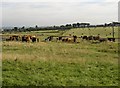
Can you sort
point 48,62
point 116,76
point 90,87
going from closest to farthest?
point 90,87 < point 116,76 < point 48,62

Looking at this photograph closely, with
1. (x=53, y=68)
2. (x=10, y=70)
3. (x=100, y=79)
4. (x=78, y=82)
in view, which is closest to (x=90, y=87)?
(x=78, y=82)

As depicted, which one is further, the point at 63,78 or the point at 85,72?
the point at 85,72

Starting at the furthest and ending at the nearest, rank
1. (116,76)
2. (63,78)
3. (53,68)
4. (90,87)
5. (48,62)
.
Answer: (48,62)
(53,68)
(116,76)
(63,78)
(90,87)

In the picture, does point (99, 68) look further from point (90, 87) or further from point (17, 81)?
point (17, 81)

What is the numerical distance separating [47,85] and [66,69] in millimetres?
3624

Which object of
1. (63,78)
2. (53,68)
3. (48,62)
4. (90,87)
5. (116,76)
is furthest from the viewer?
(48,62)

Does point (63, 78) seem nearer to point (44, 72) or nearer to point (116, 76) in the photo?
point (44, 72)

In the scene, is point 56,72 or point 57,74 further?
point 56,72

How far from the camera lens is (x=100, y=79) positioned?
13812 millimetres

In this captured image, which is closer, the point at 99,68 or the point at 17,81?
the point at 17,81

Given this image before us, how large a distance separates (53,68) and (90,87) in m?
3.96

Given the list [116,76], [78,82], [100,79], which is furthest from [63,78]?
[116,76]

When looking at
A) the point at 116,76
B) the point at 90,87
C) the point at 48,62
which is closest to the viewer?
the point at 90,87

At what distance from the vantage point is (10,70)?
A: 14984 millimetres
